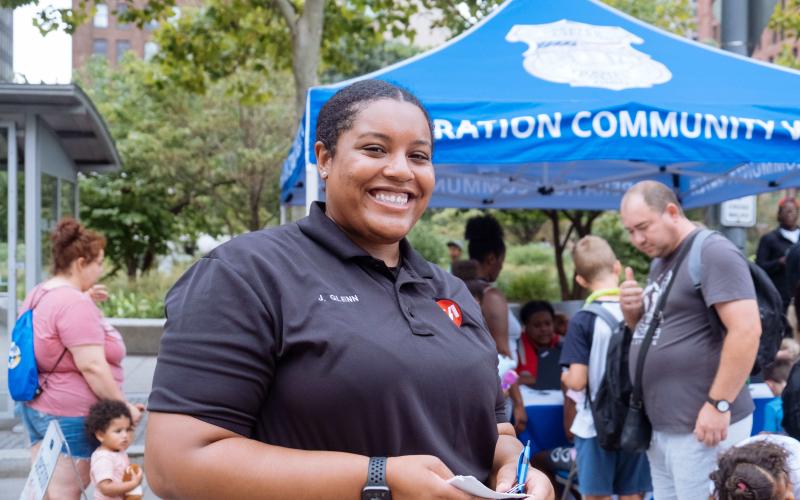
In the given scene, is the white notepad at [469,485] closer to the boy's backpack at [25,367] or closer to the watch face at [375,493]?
the watch face at [375,493]

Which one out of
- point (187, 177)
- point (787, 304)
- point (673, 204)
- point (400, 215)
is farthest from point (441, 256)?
point (400, 215)

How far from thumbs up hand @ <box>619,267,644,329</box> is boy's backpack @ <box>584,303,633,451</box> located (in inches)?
5.8

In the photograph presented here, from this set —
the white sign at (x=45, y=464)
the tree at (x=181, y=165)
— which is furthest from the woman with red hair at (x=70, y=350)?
the tree at (x=181, y=165)

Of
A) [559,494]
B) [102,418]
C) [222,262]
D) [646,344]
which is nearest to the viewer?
[222,262]

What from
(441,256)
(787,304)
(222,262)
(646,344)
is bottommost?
(441,256)

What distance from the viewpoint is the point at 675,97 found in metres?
4.92

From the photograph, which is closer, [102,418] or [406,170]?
[406,170]

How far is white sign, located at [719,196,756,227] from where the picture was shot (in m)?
6.98

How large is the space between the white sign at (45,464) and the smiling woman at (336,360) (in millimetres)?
2416

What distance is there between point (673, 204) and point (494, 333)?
1.61 m

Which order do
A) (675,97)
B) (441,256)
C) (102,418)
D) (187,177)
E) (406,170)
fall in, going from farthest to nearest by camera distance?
(441,256) → (187,177) → (675,97) → (102,418) → (406,170)

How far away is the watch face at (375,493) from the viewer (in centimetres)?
139

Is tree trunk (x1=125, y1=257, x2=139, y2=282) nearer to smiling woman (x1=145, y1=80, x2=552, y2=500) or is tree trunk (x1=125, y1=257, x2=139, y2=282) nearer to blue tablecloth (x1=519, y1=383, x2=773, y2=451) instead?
blue tablecloth (x1=519, y1=383, x2=773, y2=451)

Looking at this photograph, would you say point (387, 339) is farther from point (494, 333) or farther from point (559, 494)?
point (559, 494)
